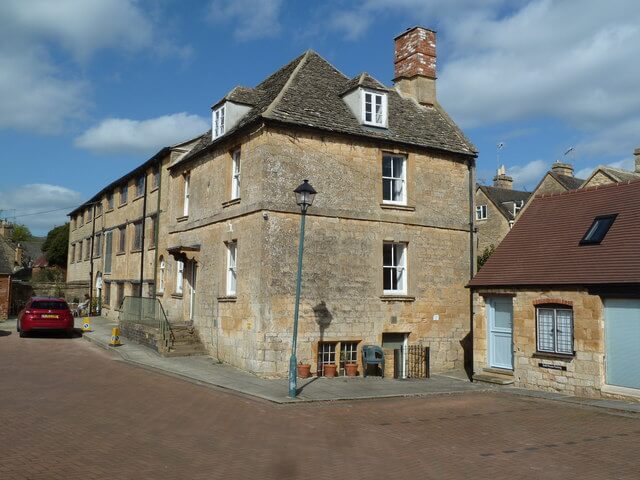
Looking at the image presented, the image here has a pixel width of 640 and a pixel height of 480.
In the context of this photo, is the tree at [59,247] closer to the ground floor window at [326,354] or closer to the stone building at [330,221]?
the stone building at [330,221]

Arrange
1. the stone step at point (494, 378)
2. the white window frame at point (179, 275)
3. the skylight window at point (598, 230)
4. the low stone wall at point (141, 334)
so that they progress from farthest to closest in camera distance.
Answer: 1. the white window frame at point (179, 275)
2. the low stone wall at point (141, 334)
3. the stone step at point (494, 378)
4. the skylight window at point (598, 230)

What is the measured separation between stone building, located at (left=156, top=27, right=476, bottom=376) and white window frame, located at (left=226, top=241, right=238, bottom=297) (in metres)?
0.05

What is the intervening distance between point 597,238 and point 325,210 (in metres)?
7.50

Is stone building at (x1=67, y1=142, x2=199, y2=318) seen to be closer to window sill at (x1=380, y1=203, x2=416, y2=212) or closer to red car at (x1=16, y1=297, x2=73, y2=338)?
red car at (x1=16, y1=297, x2=73, y2=338)

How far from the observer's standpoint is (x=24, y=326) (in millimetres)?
22828

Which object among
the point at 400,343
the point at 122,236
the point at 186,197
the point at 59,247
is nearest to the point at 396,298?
the point at 400,343

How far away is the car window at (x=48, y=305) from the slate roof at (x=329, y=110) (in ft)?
26.4

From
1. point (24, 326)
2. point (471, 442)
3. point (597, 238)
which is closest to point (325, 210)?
point (597, 238)

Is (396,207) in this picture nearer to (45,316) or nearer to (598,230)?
(598,230)

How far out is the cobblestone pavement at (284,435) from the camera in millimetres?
7660

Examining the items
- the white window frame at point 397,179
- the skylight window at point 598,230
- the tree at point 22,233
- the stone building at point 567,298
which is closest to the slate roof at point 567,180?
the stone building at point 567,298

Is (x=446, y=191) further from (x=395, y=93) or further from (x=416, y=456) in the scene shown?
(x=416, y=456)

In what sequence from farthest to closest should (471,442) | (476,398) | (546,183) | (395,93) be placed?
1. (546,183)
2. (395,93)
3. (476,398)
4. (471,442)

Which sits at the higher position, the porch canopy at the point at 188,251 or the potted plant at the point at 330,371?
the porch canopy at the point at 188,251
